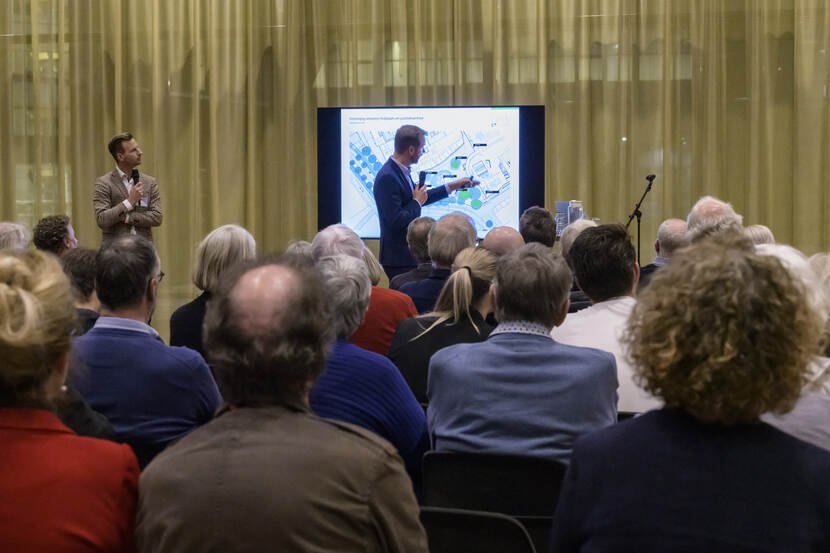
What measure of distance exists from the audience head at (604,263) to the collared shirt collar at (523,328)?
737 millimetres

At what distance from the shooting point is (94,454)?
146cm

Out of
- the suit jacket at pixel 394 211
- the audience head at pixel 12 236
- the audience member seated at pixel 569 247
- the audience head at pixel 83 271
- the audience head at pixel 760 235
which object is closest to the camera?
the audience head at pixel 83 271

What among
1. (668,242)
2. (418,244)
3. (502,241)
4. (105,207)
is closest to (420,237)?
(418,244)

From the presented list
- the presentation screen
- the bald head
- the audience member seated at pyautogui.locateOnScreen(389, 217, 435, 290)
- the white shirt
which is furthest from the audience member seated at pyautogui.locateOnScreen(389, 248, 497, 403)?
the presentation screen

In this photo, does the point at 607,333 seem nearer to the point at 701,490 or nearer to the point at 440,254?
the point at 440,254

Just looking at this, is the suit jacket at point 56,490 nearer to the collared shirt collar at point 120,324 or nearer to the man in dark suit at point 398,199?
the collared shirt collar at point 120,324

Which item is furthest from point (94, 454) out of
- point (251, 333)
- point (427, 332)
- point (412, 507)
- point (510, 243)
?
point (510, 243)

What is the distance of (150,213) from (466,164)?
8.00 feet

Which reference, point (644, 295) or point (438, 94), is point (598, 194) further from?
point (644, 295)

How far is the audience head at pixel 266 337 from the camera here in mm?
1461

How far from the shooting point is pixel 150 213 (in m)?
6.51

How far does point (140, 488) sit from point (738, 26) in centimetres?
730

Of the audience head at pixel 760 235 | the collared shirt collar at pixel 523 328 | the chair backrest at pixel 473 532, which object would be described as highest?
the audience head at pixel 760 235

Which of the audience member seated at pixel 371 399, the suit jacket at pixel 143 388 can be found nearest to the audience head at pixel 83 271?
the suit jacket at pixel 143 388
